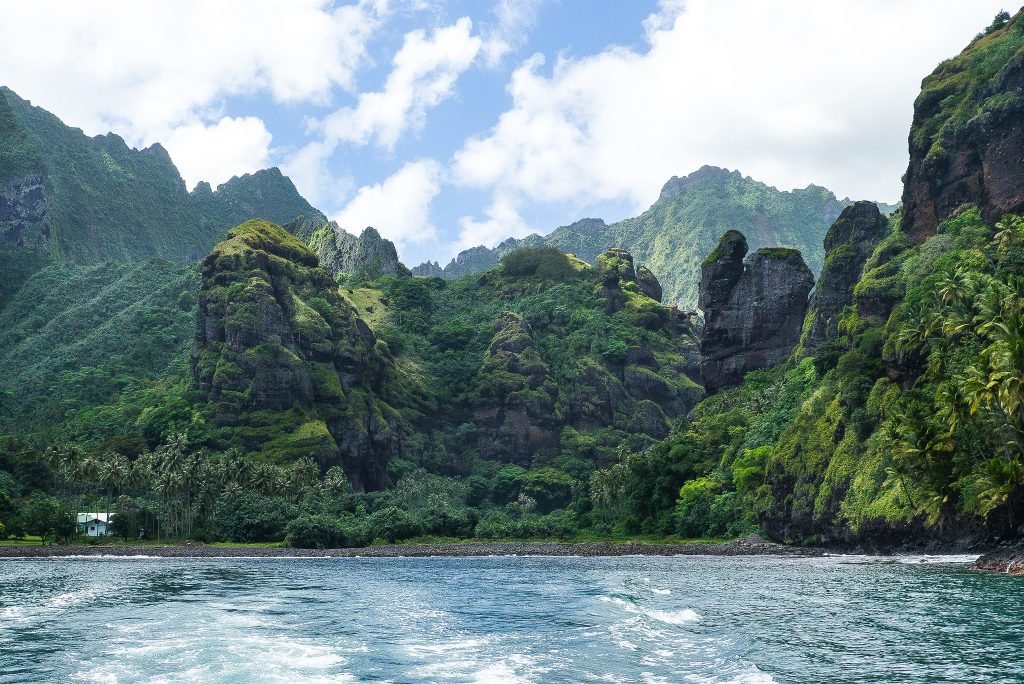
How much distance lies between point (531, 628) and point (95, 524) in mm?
134923

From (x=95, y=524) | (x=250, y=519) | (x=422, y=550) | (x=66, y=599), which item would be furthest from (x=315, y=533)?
(x=66, y=599)

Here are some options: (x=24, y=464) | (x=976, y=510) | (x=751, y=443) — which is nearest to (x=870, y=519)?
(x=976, y=510)

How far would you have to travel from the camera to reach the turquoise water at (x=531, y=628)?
34.6 metres

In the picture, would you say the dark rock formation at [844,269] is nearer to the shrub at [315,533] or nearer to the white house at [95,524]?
the shrub at [315,533]

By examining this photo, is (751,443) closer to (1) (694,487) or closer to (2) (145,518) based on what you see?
(1) (694,487)

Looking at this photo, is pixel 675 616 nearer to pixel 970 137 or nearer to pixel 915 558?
pixel 915 558

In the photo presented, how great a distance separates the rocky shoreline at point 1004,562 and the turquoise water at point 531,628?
1.96m

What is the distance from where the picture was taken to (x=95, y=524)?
16112 centimetres

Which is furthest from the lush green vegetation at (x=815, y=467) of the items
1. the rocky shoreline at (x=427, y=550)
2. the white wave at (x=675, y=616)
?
the white wave at (x=675, y=616)

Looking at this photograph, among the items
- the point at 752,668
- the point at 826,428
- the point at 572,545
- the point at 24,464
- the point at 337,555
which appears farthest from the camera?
the point at 24,464

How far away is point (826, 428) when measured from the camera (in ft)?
415

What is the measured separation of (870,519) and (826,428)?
24.5 m

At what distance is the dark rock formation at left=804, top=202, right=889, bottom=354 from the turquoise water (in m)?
111

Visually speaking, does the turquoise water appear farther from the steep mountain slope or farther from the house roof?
the house roof
